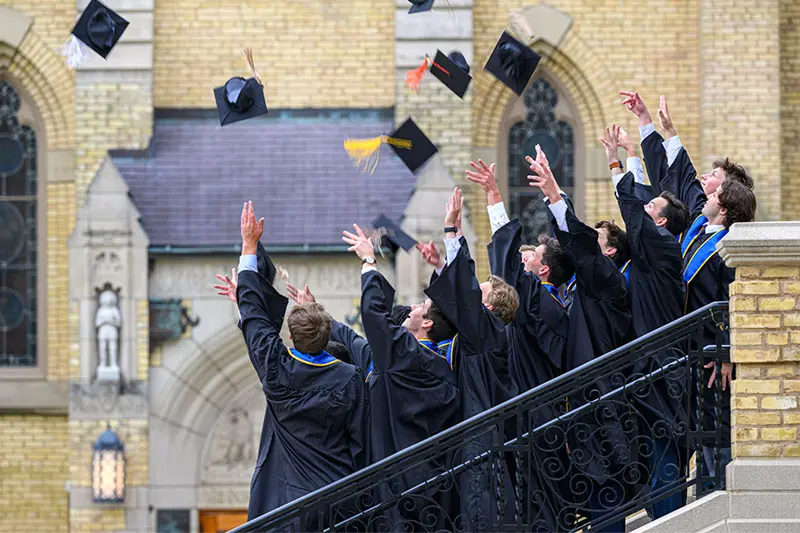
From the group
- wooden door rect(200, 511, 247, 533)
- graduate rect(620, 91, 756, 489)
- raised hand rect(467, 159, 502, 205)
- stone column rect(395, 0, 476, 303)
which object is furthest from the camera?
stone column rect(395, 0, 476, 303)

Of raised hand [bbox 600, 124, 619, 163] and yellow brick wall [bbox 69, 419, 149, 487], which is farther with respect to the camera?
yellow brick wall [bbox 69, 419, 149, 487]

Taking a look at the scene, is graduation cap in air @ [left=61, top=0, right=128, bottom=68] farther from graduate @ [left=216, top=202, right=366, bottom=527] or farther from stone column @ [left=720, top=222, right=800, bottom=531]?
stone column @ [left=720, top=222, right=800, bottom=531]

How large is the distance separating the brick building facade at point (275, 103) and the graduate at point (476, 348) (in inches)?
299

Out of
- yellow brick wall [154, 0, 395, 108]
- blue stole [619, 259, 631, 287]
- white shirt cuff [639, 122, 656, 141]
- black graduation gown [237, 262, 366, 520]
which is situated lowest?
black graduation gown [237, 262, 366, 520]

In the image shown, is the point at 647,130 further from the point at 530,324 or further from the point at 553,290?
the point at 530,324

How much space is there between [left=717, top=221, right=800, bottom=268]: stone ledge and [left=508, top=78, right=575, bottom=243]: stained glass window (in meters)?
9.41

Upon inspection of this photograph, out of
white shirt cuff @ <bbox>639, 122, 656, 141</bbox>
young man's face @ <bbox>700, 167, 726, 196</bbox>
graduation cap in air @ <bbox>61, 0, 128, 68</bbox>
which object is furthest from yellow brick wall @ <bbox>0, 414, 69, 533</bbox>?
young man's face @ <bbox>700, 167, 726, 196</bbox>

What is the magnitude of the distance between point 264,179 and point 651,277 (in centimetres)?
819

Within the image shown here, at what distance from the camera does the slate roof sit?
1497 centimetres

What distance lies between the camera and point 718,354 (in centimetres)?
700

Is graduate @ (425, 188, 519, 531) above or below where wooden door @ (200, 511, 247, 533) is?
above

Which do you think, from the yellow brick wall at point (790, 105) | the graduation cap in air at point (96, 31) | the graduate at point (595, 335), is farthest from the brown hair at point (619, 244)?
the yellow brick wall at point (790, 105)

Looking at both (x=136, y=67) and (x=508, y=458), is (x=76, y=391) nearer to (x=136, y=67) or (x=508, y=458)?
(x=136, y=67)

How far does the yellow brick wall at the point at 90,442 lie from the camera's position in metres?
14.9
